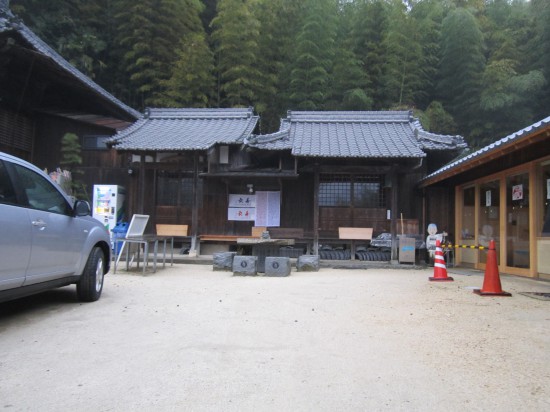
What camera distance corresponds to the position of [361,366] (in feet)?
10.4

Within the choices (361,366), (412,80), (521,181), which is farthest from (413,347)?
(412,80)

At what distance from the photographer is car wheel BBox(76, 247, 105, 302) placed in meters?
5.07

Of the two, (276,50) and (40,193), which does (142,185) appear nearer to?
(40,193)

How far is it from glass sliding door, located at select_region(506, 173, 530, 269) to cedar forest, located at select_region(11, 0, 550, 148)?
6987 millimetres

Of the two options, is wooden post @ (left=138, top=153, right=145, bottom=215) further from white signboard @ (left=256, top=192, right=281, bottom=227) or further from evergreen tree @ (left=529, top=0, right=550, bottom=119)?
evergreen tree @ (left=529, top=0, right=550, bottom=119)

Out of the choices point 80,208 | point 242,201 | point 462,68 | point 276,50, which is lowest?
point 80,208

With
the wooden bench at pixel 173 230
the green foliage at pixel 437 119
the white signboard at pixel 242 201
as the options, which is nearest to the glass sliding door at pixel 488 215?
the green foliage at pixel 437 119

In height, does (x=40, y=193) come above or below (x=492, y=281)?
above

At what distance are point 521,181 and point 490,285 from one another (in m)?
3.14

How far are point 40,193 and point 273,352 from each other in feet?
9.33

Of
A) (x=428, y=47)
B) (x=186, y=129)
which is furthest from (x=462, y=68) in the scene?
(x=186, y=129)

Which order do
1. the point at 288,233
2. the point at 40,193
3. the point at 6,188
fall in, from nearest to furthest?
1. the point at 6,188
2. the point at 40,193
3. the point at 288,233

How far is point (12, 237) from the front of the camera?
3.63 meters

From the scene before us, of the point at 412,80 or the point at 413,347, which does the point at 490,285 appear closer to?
the point at 413,347
